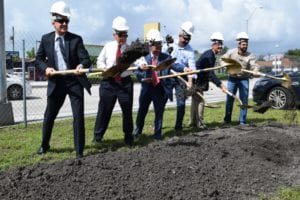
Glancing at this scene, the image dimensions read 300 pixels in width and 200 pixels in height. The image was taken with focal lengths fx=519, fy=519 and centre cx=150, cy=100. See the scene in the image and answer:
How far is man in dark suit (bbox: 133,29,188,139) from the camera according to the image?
7.71m

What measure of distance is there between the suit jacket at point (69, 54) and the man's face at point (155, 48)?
4.59 feet

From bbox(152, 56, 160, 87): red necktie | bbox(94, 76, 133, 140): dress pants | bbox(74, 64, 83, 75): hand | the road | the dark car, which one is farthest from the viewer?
the dark car

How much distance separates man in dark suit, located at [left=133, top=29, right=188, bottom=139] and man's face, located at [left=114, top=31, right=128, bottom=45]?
0.39 m

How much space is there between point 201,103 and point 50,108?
3831 millimetres

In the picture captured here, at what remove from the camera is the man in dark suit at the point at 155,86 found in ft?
25.3

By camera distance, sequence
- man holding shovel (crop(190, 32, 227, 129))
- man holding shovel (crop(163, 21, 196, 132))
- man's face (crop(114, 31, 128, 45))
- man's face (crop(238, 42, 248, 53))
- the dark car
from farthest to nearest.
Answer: the dark car
man's face (crop(238, 42, 248, 53))
man holding shovel (crop(190, 32, 227, 129))
man holding shovel (crop(163, 21, 196, 132))
man's face (crop(114, 31, 128, 45))

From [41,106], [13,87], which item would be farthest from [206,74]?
[13,87]

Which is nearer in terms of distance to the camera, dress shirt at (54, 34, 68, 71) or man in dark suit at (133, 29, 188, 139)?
dress shirt at (54, 34, 68, 71)

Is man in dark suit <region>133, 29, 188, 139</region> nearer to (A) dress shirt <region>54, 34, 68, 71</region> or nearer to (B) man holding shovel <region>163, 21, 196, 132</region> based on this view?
(B) man holding shovel <region>163, 21, 196, 132</region>

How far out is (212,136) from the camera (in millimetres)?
7707

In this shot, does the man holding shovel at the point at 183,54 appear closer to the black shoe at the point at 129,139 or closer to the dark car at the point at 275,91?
the black shoe at the point at 129,139

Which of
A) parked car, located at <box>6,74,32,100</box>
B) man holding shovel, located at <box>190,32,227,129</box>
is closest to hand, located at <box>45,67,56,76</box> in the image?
man holding shovel, located at <box>190,32,227,129</box>

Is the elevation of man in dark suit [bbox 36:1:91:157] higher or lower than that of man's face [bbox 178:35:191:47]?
lower

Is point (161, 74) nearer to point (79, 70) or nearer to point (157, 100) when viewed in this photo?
point (157, 100)
